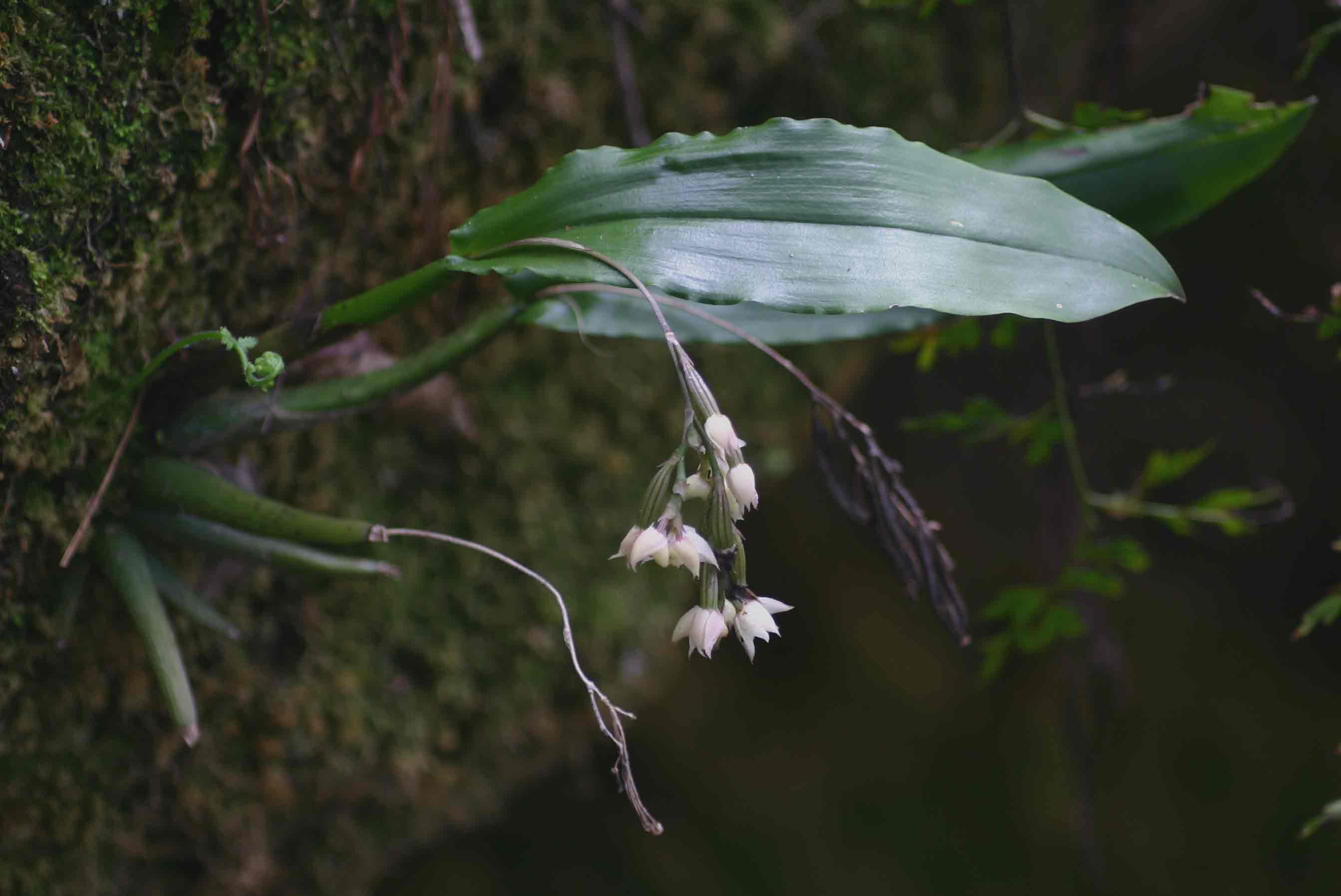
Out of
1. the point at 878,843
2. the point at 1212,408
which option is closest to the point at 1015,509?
the point at 1212,408

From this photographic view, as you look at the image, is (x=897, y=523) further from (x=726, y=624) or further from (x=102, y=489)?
(x=102, y=489)

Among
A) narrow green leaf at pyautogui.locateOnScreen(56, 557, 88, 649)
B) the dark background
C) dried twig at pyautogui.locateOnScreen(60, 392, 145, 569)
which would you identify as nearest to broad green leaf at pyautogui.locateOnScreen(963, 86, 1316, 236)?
the dark background

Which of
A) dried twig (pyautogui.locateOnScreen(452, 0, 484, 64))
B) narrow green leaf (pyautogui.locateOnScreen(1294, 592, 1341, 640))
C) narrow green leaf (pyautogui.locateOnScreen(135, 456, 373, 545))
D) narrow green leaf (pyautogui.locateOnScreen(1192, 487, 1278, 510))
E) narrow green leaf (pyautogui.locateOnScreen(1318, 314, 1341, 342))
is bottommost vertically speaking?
narrow green leaf (pyautogui.locateOnScreen(1192, 487, 1278, 510))

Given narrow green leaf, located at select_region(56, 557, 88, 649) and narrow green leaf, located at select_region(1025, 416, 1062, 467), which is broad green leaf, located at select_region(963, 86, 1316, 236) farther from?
narrow green leaf, located at select_region(56, 557, 88, 649)

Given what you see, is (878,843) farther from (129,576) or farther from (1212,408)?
(129,576)

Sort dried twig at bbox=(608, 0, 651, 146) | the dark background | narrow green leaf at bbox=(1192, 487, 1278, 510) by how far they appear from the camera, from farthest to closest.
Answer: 1. the dark background
2. dried twig at bbox=(608, 0, 651, 146)
3. narrow green leaf at bbox=(1192, 487, 1278, 510)

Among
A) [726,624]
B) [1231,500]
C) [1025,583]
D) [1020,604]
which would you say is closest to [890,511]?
[726,624]
